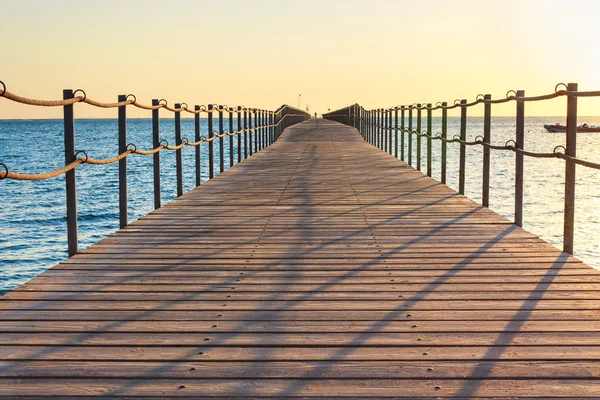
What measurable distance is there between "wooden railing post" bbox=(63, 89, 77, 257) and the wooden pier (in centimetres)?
19

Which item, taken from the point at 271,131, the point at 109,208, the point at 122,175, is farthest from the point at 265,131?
the point at 122,175

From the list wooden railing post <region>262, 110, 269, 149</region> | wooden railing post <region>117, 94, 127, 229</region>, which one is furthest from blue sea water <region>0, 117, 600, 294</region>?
wooden railing post <region>117, 94, 127, 229</region>

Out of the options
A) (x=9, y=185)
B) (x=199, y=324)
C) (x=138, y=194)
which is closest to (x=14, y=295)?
(x=199, y=324)

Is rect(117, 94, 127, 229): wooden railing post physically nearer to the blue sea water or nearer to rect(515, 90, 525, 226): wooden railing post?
rect(515, 90, 525, 226): wooden railing post

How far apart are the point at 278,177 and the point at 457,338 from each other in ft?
26.3

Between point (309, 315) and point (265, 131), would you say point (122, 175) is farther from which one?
point (265, 131)

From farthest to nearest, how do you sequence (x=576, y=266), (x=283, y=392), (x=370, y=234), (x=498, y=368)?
(x=370, y=234) < (x=576, y=266) < (x=498, y=368) < (x=283, y=392)

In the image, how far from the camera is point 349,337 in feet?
11.5

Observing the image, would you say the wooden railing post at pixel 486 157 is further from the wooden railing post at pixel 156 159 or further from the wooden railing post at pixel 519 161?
the wooden railing post at pixel 156 159

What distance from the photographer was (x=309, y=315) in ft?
12.6

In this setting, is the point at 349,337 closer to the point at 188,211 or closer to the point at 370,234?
the point at 370,234

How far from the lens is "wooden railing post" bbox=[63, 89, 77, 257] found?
5.48m

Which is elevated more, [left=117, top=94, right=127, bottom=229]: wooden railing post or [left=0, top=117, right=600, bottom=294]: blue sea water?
[left=117, top=94, right=127, bottom=229]: wooden railing post

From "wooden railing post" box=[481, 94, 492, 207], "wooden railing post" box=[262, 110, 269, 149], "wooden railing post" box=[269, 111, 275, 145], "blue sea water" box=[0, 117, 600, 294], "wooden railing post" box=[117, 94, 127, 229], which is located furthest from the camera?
"wooden railing post" box=[269, 111, 275, 145]
